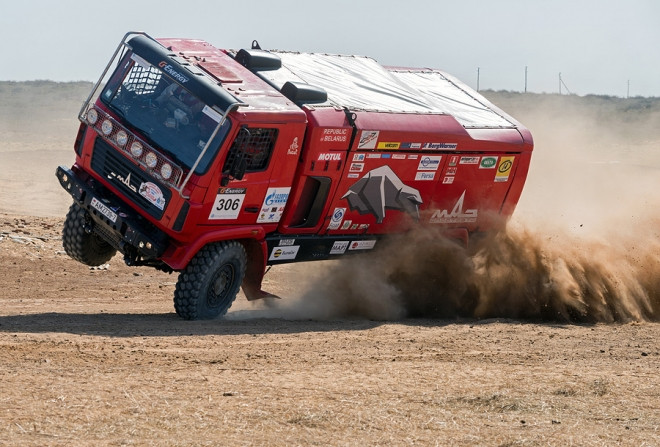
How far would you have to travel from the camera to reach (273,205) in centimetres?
1309

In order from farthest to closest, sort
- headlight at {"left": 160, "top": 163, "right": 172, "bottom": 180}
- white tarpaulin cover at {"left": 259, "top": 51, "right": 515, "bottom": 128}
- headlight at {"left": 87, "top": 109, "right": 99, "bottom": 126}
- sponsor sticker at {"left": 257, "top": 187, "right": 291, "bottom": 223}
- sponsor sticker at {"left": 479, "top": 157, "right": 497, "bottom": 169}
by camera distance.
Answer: sponsor sticker at {"left": 479, "top": 157, "right": 497, "bottom": 169}
white tarpaulin cover at {"left": 259, "top": 51, "right": 515, "bottom": 128}
sponsor sticker at {"left": 257, "top": 187, "right": 291, "bottom": 223}
headlight at {"left": 87, "top": 109, "right": 99, "bottom": 126}
headlight at {"left": 160, "top": 163, "right": 172, "bottom": 180}

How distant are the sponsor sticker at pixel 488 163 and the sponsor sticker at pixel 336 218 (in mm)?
2669

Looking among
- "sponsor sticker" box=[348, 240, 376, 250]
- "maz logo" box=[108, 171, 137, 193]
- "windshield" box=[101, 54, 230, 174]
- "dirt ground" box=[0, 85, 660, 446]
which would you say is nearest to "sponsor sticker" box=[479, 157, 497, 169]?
"dirt ground" box=[0, 85, 660, 446]

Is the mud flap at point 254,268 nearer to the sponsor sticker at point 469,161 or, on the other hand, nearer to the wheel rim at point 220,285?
the wheel rim at point 220,285

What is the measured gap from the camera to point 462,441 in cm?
794

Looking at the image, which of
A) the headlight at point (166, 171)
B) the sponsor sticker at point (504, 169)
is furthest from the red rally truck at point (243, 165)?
the sponsor sticker at point (504, 169)

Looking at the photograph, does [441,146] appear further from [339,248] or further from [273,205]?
[273,205]

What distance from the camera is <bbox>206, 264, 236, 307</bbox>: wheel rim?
1288cm

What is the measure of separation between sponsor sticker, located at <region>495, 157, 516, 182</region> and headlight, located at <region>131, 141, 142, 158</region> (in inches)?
234

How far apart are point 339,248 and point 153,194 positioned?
310 centimetres

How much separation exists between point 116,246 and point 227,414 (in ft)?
16.7

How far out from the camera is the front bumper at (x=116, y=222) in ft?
40.0

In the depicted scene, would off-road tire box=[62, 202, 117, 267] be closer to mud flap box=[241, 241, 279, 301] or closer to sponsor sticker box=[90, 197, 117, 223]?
sponsor sticker box=[90, 197, 117, 223]

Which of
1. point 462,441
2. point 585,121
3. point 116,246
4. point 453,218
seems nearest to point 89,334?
point 116,246
